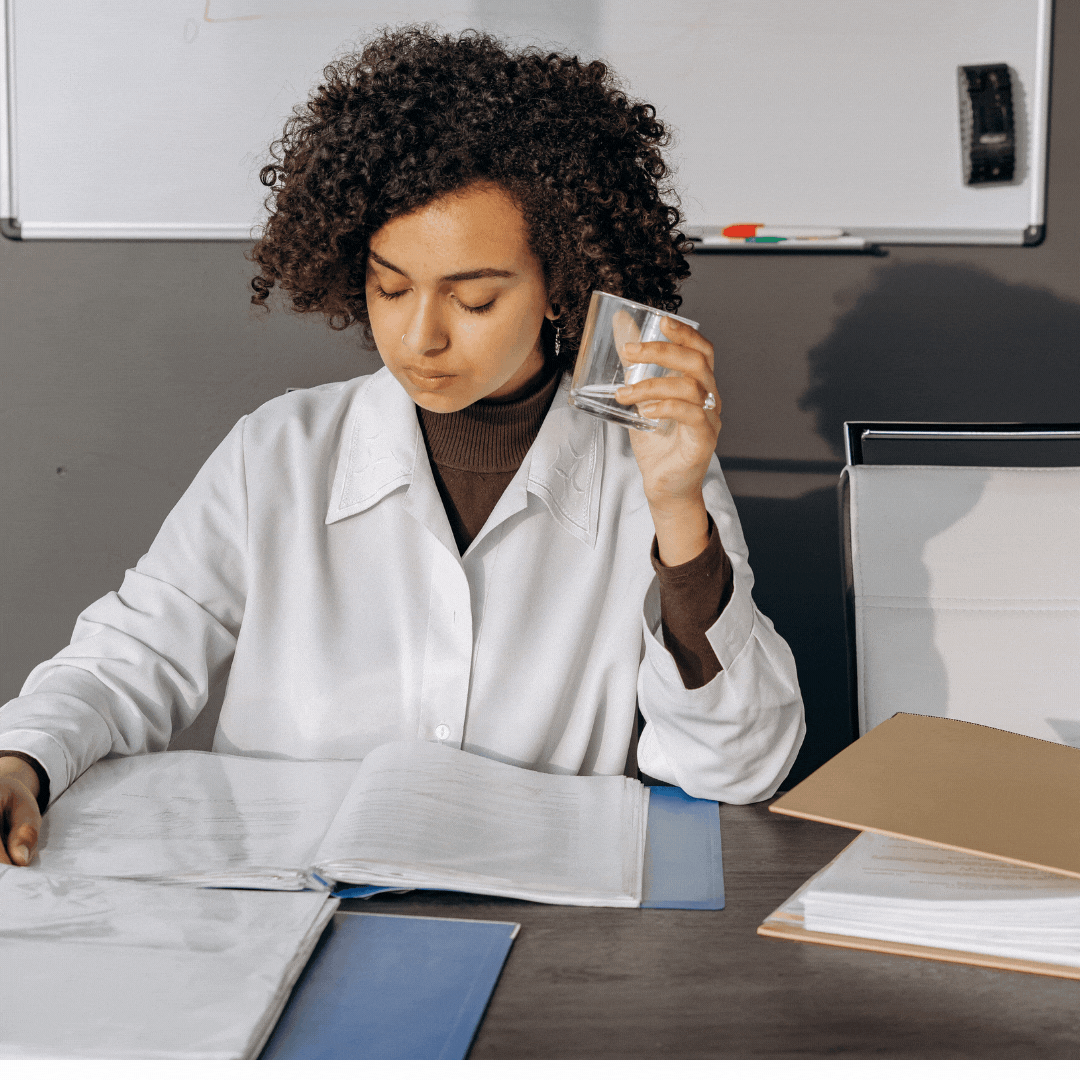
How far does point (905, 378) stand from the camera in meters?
1.79

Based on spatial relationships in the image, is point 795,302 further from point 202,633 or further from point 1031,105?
point 202,633

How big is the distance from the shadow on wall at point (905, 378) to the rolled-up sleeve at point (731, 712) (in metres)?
0.86

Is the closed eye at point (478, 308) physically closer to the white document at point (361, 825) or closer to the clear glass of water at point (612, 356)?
the clear glass of water at point (612, 356)

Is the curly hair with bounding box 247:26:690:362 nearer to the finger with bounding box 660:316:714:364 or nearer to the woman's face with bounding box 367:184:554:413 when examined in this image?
the woman's face with bounding box 367:184:554:413

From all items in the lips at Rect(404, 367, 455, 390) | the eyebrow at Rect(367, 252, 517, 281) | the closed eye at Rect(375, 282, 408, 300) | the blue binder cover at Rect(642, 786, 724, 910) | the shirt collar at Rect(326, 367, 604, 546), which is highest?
the eyebrow at Rect(367, 252, 517, 281)

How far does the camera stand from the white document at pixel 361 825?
68 centimetres

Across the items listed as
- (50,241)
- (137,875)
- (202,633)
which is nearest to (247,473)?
(202,633)

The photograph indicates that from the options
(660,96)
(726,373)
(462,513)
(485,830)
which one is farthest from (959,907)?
(660,96)

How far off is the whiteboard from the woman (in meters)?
0.54


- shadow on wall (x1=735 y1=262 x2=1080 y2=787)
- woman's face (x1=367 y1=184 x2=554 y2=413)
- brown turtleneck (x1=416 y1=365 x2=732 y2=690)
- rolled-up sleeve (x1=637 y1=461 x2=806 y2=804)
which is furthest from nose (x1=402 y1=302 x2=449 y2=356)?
shadow on wall (x1=735 y1=262 x2=1080 y2=787)

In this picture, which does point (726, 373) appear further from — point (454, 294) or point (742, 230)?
point (454, 294)

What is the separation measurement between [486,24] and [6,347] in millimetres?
1013

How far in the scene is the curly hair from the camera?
1046 mm

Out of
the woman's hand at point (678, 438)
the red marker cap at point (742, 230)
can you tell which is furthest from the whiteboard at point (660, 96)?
the woman's hand at point (678, 438)
